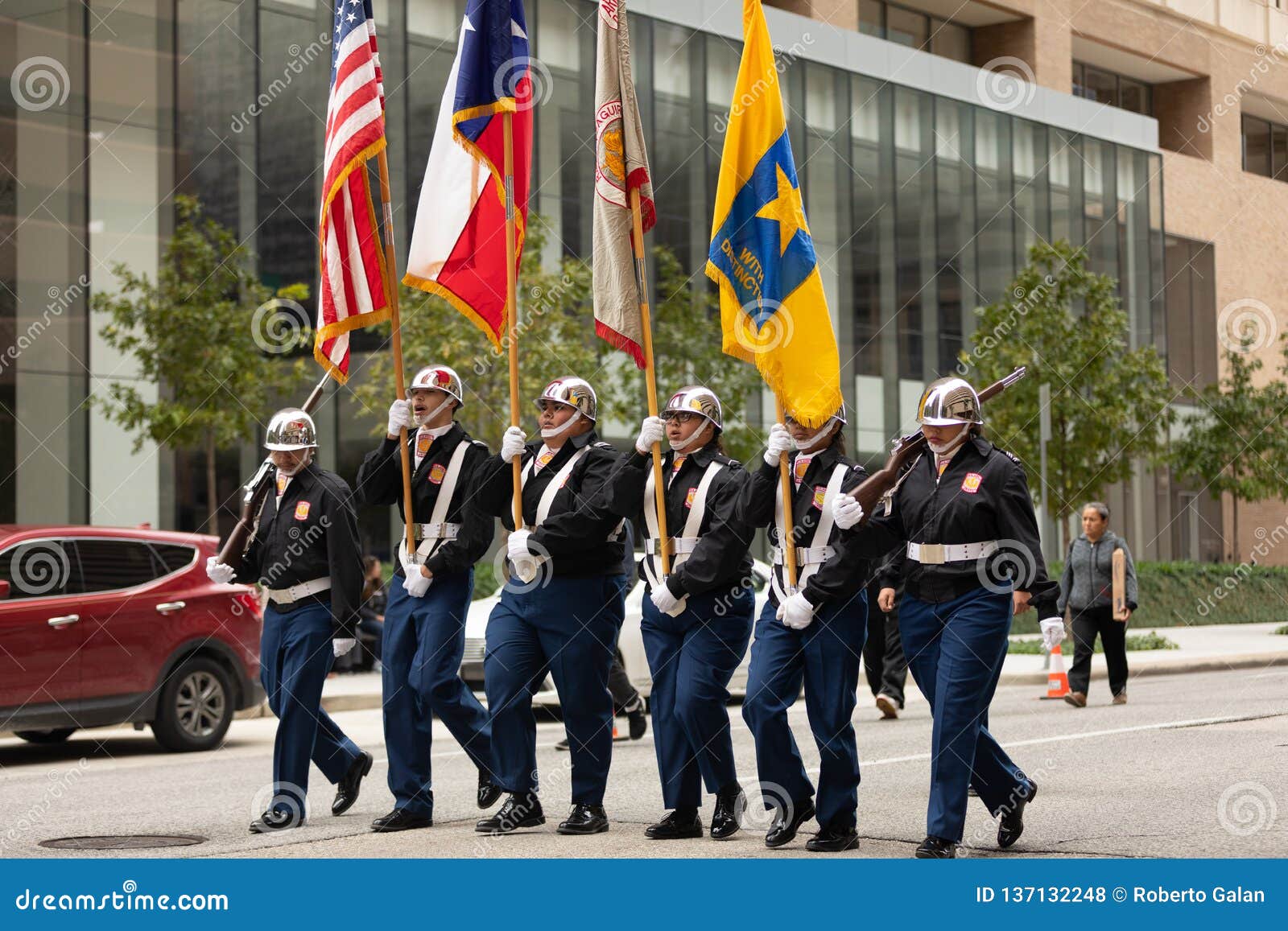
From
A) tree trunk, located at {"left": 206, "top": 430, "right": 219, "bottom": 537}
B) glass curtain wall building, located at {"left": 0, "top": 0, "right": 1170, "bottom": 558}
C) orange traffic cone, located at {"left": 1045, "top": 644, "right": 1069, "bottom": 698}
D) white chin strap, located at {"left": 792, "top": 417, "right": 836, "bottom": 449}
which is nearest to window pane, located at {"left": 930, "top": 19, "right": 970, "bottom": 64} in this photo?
glass curtain wall building, located at {"left": 0, "top": 0, "right": 1170, "bottom": 558}

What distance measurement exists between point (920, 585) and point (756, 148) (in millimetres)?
2439

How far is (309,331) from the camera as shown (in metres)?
23.9

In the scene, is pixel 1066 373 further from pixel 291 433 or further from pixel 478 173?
pixel 291 433

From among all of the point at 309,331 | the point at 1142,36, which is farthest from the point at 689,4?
→ the point at 1142,36

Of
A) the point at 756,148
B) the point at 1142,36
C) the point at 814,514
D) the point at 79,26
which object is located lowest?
the point at 814,514

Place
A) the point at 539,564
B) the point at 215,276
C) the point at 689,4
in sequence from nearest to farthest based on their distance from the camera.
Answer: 1. the point at 539,564
2. the point at 215,276
3. the point at 689,4

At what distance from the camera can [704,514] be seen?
8.79m

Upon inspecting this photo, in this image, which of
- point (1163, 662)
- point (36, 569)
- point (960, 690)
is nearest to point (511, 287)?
point (960, 690)

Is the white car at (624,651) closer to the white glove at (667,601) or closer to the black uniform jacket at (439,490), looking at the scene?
the black uniform jacket at (439,490)

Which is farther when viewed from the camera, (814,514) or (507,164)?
(507,164)

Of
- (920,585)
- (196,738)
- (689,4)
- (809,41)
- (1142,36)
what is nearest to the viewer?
(920,585)

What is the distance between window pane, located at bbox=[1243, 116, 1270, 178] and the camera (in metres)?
53.8

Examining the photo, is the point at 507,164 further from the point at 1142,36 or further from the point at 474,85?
the point at 1142,36

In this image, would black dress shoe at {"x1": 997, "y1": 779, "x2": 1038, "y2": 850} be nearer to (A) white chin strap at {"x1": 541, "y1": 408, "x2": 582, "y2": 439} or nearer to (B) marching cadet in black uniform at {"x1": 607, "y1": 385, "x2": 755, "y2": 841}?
(B) marching cadet in black uniform at {"x1": 607, "y1": 385, "x2": 755, "y2": 841}
